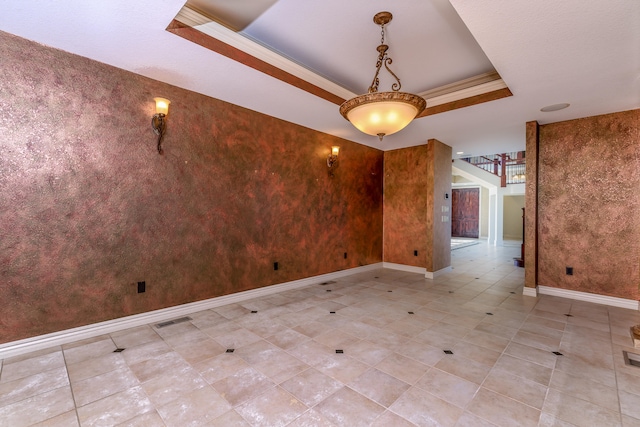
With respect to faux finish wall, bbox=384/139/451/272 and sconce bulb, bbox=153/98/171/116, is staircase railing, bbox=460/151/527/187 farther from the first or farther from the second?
sconce bulb, bbox=153/98/171/116

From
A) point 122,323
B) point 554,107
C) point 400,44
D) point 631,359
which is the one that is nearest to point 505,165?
point 554,107

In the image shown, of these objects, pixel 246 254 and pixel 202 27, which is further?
pixel 246 254

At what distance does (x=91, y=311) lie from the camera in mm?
2838

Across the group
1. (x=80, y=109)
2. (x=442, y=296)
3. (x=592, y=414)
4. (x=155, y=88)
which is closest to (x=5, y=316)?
(x=80, y=109)

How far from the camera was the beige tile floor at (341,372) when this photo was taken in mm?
1781

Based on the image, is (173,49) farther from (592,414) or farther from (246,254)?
(592,414)

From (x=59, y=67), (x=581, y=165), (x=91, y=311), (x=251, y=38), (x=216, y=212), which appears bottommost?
(x=91, y=311)

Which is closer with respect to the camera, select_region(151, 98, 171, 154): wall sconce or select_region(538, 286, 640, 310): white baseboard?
select_region(151, 98, 171, 154): wall sconce

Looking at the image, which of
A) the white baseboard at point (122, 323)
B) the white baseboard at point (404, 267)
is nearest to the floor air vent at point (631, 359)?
the white baseboard at point (404, 267)

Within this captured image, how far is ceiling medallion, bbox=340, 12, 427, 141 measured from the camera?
2408 mm

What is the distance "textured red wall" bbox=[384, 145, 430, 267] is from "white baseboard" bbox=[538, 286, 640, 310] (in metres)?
2.08

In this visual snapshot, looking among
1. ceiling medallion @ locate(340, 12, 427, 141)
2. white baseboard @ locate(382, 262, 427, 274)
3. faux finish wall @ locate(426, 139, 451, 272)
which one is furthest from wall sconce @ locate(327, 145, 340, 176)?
white baseboard @ locate(382, 262, 427, 274)

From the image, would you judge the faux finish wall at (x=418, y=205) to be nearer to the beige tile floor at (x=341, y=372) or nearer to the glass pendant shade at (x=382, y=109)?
the beige tile floor at (x=341, y=372)

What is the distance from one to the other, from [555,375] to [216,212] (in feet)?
13.0
